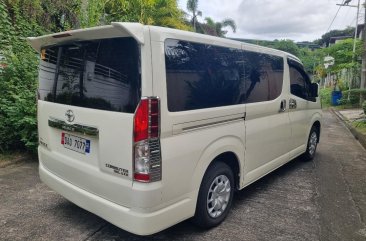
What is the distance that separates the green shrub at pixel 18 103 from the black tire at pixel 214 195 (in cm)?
333

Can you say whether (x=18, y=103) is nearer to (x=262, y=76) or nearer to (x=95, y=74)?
(x=95, y=74)

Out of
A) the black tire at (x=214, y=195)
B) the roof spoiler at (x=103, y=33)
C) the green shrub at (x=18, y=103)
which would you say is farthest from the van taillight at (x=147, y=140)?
the green shrub at (x=18, y=103)

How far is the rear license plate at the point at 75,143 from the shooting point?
2.85 metres

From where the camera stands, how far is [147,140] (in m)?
2.45

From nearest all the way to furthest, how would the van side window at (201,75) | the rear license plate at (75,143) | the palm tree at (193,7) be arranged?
1. the van side window at (201,75)
2. the rear license plate at (75,143)
3. the palm tree at (193,7)

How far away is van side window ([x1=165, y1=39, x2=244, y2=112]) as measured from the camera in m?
2.66

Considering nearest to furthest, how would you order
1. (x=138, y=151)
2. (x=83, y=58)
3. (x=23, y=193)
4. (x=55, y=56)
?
(x=138, y=151) < (x=83, y=58) < (x=55, y=56) < (x=23, y=193)

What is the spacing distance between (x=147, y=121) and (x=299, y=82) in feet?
11.7

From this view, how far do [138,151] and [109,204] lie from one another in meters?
0.60

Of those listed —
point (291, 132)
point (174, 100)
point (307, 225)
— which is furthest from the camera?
point (291, 132)

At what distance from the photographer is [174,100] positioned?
2.64 metres

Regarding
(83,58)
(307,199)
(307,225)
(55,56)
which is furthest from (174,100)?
(307,199)

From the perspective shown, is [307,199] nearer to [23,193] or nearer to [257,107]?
[257,107]

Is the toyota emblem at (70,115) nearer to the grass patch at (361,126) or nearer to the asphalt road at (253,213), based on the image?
the asphalt road at (253,213)
